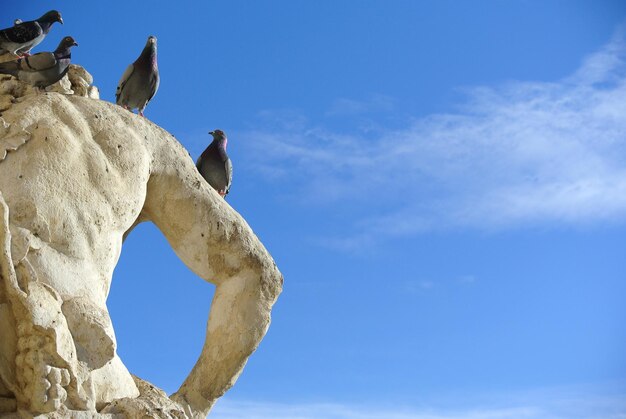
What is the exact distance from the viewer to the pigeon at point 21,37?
37.3ft

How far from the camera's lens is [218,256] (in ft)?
34.5

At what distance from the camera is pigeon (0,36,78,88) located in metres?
10.2

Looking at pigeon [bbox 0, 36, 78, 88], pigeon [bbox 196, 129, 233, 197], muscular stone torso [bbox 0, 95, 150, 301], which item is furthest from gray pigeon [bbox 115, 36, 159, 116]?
muscular stone torso [bbox 0, 95, 150, 301]

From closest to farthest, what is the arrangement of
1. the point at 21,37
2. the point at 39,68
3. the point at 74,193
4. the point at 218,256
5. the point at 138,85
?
the point at 74,193, the point at 39,68, the point at 218,256, the point at 21,37, the point at 138,85

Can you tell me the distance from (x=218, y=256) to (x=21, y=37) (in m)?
2.90

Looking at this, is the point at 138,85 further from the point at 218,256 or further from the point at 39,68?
the point at 218,256

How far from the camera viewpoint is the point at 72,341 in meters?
8.63

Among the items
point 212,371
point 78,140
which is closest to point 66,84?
point 78,140

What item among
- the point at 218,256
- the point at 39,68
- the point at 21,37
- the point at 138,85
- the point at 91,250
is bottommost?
the point at 91,250

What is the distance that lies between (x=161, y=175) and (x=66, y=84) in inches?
45.7

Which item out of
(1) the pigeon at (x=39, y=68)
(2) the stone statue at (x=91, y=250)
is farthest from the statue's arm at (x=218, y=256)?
(1) the pigeon at (x=39, y=68)

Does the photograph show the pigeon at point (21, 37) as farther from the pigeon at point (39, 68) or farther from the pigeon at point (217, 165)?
the pigeon at point (217, 165)

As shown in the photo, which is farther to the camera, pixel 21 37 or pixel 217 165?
pixel 217 165

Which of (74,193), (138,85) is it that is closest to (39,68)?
(74,193)
